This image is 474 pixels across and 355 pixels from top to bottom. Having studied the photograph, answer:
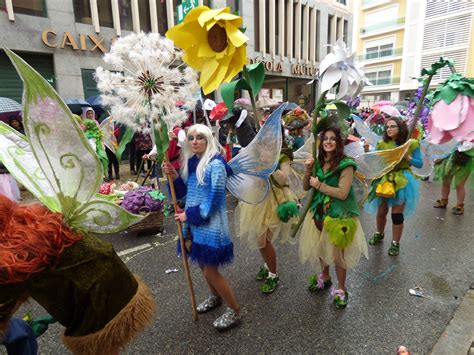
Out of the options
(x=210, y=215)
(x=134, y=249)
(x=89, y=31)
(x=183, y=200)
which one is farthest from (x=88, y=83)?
(x=210, y=215)

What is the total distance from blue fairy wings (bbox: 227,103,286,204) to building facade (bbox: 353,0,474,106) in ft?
88.3

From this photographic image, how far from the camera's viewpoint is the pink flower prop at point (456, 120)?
6.46 feet

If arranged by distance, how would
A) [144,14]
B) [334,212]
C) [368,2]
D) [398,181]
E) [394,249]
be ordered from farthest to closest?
[368,2], [144,14], [394,249], [398,181], [334,212]

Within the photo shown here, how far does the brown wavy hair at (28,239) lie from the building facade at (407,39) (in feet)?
93.4

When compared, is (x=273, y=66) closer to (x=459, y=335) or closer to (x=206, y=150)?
(x=206, y=150)

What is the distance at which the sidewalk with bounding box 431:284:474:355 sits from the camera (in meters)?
2.17

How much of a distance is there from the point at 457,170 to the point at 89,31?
1148 cm

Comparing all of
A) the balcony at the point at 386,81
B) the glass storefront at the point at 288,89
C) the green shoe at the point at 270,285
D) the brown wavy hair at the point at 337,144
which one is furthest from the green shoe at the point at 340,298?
the balcony at the point at 386,81

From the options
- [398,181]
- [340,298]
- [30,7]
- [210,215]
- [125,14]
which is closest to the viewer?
[210,215]

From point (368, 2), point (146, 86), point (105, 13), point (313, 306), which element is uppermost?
point (368, 2)

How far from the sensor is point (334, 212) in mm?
2566

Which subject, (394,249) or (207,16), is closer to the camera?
(207,16)

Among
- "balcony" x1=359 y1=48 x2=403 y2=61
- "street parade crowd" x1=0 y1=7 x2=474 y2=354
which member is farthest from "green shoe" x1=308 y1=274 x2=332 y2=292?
"balcony" x1=359 y1=48 x2=403 y2=61

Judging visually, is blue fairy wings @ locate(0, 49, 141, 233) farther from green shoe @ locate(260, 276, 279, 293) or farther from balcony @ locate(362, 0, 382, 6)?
balcony @ locate(362, 0, 382, 6)
